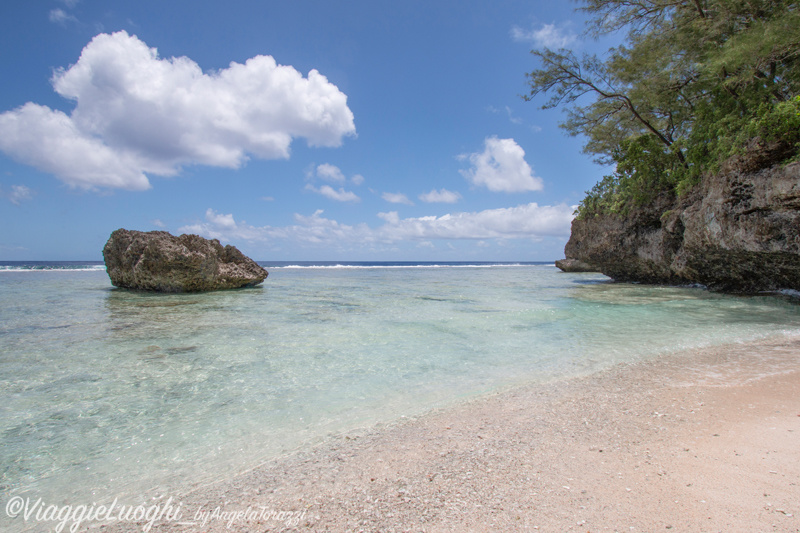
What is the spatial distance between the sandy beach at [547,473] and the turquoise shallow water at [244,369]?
1.51 feet

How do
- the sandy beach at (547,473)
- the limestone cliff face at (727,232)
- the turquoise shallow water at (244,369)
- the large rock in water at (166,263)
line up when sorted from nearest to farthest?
the sandy beach at (547,473) < the turquoise shallow water at (244,369) < the limestone cliff face at (727,232) < the large rock in water at (166,263)

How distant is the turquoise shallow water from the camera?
9.80 ft

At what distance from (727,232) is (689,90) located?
7.83m

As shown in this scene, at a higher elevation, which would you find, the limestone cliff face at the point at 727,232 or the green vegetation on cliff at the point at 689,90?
the green vegetation on cliff at the point at 689,90

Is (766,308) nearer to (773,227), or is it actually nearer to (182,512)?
(773,227)

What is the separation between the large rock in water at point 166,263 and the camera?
14.4m

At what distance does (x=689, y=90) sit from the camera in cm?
1594

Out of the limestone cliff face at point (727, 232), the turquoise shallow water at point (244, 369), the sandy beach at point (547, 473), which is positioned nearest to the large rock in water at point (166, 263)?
the turquoise shallow water at point (244, 369)

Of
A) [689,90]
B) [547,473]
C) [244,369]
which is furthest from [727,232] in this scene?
[244,369]

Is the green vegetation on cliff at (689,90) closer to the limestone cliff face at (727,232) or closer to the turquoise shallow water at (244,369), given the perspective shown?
the limestone cliff face at (727,232)

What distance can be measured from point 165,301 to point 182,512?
1232 centimetres

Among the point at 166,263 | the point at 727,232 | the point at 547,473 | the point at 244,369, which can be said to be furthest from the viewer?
the point at 166,263

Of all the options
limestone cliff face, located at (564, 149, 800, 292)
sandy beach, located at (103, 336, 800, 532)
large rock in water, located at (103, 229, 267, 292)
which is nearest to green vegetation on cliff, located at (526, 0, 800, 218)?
limestone cliff face, located at (564, 149, 800, 292)

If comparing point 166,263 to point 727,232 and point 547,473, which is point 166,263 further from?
point 727,232
